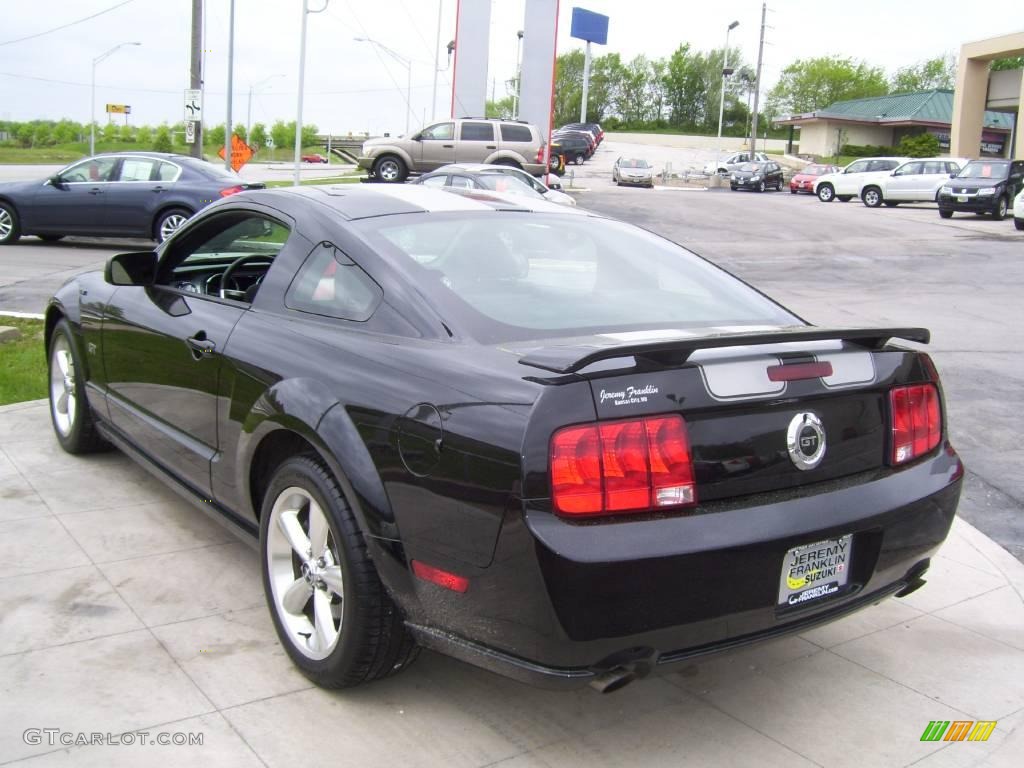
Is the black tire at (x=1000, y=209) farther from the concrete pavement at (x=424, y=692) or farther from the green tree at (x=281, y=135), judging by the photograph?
the green tree at (x=281, y=135)

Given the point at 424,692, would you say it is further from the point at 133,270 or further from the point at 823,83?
the point at 823,83

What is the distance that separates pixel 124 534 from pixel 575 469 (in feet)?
9.05

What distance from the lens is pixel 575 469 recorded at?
2.53 metres

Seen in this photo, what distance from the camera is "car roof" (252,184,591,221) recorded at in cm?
376

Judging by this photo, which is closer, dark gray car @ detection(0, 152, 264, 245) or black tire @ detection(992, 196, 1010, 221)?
dark gray car @ detection(0, 152, 264, 245)

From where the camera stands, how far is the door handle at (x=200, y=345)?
3.87m

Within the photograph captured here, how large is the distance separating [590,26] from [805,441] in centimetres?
8219

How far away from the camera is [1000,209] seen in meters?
28.6

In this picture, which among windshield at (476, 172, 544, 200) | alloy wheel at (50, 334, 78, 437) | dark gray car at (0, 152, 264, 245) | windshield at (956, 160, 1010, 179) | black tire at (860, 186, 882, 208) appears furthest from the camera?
black tire at (860, 186, 882, 208)

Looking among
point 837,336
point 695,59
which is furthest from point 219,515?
point 695,59

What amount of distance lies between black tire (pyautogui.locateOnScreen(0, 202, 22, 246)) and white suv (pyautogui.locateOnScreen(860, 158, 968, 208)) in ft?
87.9

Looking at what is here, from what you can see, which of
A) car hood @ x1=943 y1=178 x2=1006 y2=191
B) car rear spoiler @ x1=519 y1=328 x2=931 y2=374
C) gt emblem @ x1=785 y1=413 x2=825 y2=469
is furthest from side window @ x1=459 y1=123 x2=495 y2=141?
gt emblem @ x1=785 y1=413 x2=825 y2=469

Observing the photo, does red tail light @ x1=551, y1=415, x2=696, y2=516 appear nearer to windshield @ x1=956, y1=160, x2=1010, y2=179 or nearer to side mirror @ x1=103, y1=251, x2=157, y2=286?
side mirror @ x1=103, y1=251, x2=157, y2=286

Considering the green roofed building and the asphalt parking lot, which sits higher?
the green roofed building
